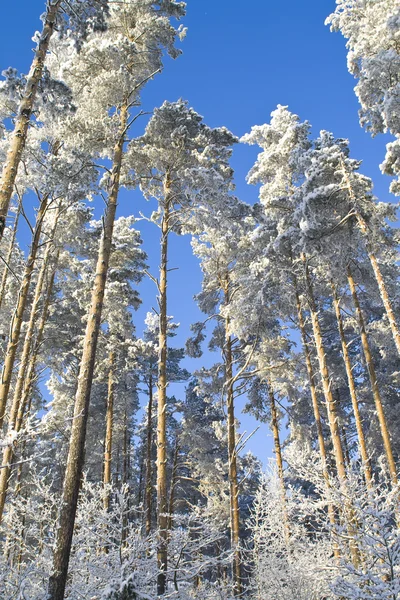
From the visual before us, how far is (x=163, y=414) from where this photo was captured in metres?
9.98

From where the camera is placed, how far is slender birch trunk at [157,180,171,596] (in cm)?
830

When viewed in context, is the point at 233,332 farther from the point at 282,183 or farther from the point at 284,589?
the point at 284,589

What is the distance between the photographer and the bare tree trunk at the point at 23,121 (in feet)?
19.7

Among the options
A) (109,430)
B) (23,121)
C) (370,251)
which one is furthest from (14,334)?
(370,251)

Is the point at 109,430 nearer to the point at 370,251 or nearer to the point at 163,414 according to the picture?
the point at 163,414

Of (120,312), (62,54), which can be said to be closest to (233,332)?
(120,312)

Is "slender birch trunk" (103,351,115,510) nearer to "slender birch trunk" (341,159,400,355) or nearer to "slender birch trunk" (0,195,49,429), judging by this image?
"slender birch trunk" (0,195,49,429)

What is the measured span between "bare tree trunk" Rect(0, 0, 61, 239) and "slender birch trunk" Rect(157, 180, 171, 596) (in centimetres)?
521

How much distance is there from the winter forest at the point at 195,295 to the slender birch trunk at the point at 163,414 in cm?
6

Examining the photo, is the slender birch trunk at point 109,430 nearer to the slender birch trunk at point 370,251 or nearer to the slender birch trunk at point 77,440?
the slender birch trunk at point 77,440

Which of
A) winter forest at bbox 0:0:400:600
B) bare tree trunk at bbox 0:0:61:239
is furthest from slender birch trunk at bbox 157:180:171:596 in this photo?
bare tree trunk at bbox 0:0:61:239

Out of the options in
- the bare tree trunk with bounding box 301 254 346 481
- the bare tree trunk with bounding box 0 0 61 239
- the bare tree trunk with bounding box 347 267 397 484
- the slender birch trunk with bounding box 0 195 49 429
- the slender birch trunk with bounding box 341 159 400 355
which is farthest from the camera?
the bare tree trunk with bounding box 347 267 397 484

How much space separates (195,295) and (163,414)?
383 inches

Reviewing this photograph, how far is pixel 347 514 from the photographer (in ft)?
24.2
